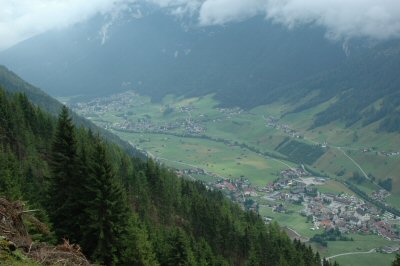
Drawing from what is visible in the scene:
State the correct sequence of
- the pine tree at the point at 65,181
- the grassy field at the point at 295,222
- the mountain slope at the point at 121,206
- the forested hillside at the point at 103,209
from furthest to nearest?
the grassy field at the point at 295,222, the pine tree at the point at 65,181, the mountain slope at the point at 121,206, the forested hillside at the point at 103,209

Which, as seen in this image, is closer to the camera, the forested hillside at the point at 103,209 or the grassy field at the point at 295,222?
the forested hillside at the point at 103,209

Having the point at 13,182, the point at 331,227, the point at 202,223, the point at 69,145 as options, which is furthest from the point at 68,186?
the point at 331,227

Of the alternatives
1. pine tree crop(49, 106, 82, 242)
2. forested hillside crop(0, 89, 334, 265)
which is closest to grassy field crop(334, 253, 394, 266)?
forested hillside crop(0, 89, 334, 265)

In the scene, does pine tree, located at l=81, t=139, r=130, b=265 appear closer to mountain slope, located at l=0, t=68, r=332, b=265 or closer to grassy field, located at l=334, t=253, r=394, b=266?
mountain slope, located at l=0, t=68, r=332, b=265

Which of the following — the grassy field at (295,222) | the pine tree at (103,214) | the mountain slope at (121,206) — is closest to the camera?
the pine tree at (103,214)

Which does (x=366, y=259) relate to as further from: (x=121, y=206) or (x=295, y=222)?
(x=121, y=206)

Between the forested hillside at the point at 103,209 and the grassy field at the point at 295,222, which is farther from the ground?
the grassy field at the point at 295,222

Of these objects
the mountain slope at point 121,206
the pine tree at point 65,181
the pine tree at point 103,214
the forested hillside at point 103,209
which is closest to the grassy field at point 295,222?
the mountain slope at point 121,206

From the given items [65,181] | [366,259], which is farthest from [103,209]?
[366,259]

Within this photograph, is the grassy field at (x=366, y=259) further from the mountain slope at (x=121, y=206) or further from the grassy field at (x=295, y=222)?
the mountain slope at (x=121, y=206)
